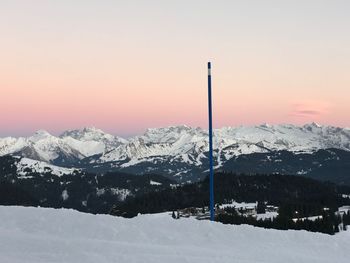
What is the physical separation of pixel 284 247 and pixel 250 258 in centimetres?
381

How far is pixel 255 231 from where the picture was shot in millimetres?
28172

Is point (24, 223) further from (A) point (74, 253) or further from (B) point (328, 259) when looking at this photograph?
(B) point (328, 259)

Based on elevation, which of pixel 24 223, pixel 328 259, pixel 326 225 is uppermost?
pixel 24 223

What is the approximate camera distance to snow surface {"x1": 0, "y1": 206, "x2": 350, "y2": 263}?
21419mm

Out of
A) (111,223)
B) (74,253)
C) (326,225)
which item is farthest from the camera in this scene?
(326,225)

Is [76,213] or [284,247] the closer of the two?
[284,247]

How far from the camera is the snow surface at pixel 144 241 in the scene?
21.4 metres

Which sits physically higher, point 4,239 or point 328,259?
point 4,239

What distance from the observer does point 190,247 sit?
24297 mm

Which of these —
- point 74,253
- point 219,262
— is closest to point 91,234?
point 74,253

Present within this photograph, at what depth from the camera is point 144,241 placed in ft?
82.1

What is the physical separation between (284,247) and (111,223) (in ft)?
31.5

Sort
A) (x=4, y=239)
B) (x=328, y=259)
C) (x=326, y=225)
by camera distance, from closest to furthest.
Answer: (x=4, y=239)
(x=328, y=259)
(x=326, y=225)

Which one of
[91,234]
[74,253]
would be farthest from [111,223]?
[74,253]
